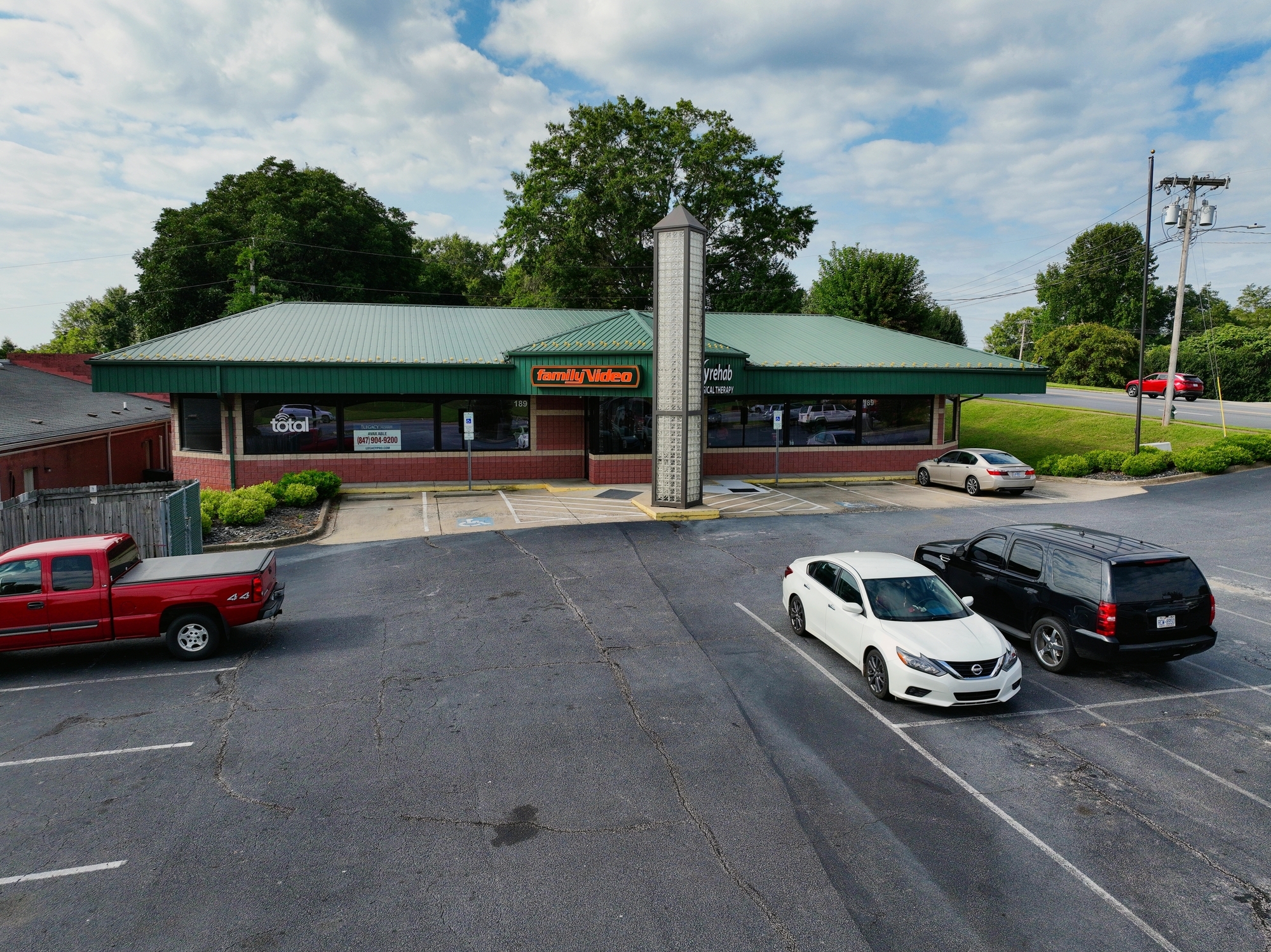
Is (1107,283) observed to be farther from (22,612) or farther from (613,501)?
(22,612)

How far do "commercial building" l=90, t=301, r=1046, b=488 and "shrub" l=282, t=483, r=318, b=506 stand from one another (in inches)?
152

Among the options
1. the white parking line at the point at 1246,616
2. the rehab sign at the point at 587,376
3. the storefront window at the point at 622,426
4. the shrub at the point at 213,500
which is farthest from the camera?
the storefront window at the point at 622,426

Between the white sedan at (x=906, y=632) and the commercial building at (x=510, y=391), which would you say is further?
the commercial building at (x=510, y=391)

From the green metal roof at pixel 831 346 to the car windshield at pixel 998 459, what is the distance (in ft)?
15.7

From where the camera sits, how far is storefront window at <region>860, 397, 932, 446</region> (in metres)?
30.8

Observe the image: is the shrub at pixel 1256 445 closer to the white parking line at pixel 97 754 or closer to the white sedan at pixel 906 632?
the white sedan at pixel 906 632

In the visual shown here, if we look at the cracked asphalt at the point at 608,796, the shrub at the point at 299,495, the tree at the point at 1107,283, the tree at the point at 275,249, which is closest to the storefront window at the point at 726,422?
the shrub at the point at 299,495

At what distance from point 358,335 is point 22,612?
18.6 m

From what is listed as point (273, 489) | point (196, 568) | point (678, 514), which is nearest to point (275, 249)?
point (273, 489)

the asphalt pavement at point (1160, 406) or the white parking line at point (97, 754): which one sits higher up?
the asphalt pavement at point (1160, 406)

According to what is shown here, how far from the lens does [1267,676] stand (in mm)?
10727

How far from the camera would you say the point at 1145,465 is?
27.5 meters

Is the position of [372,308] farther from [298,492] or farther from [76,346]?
[76,346]

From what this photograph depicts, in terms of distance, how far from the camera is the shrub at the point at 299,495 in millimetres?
22500
